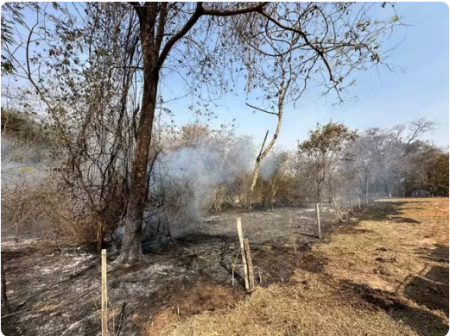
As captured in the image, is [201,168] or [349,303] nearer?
[349,303]

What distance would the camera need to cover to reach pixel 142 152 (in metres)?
4.03

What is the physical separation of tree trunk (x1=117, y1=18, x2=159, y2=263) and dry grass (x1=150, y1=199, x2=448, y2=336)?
1883mm

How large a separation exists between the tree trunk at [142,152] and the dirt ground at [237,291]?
43 cm

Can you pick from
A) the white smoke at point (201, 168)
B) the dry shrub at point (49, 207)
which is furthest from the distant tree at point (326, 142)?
the dry shrub at point (49, 207)

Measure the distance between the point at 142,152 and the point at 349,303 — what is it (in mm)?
4079

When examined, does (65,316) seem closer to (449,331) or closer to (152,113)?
(152,113)

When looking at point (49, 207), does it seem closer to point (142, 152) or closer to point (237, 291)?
point (142, 152)

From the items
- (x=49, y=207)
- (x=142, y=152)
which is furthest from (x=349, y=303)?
(x=49, y=207)

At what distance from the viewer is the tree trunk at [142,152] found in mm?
3975

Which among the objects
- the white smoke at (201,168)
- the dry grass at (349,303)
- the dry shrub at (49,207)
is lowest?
the dry grass at (349,303)

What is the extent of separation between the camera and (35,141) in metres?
5.86

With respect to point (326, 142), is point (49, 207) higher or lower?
lower

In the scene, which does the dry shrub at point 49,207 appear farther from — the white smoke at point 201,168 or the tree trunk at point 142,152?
the white smoke at point 201,168

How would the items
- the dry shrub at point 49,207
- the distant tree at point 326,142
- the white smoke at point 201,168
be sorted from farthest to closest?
the distant tree at point 326,142, the white smoke at point 201,168, the dry shrub at point 49,207
